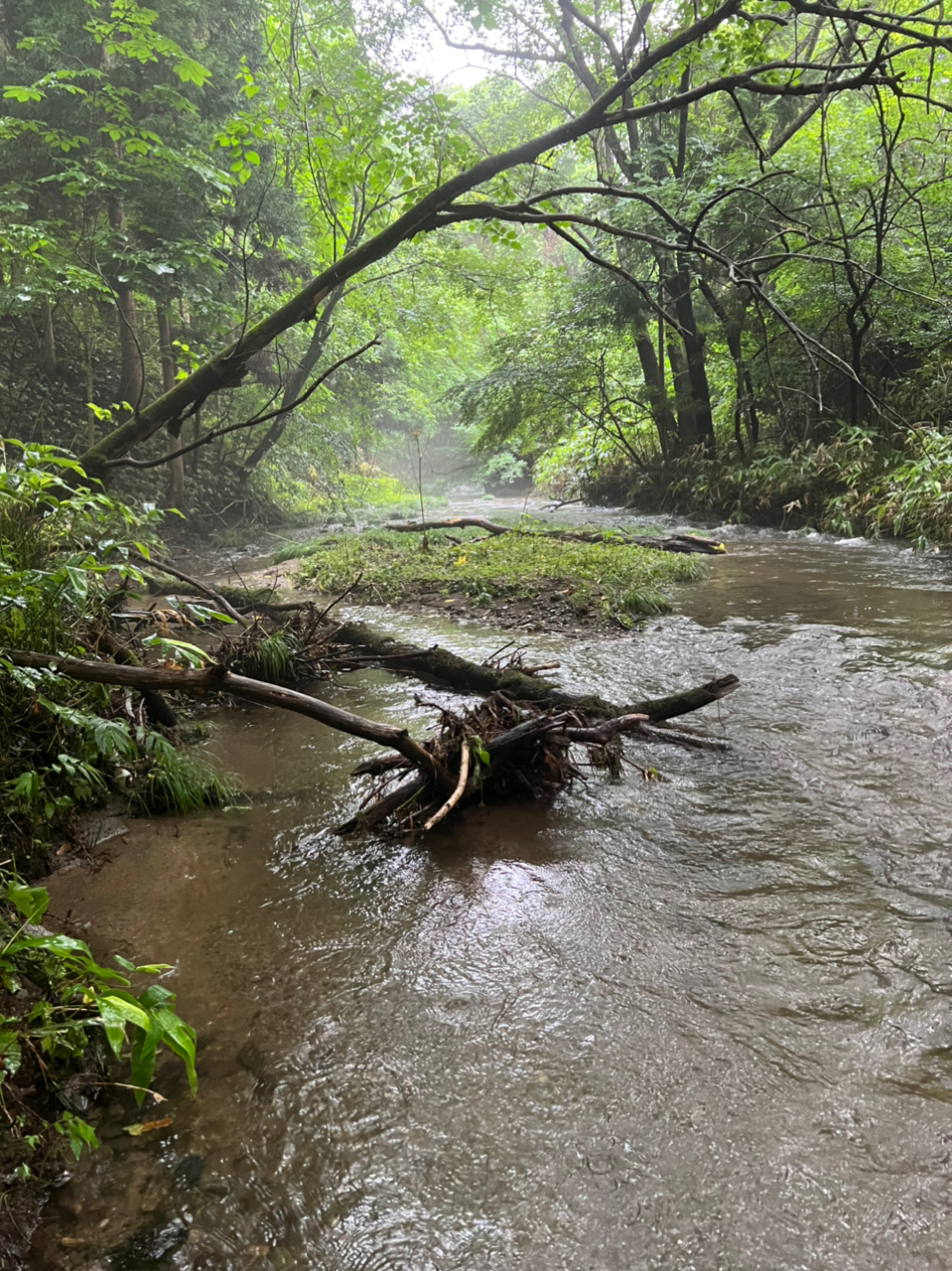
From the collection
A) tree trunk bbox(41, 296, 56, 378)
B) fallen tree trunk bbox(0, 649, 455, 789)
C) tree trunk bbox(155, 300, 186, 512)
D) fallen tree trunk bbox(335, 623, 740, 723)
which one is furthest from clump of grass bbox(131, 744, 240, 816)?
tree trunk bbox(41, 296, 56, 378)

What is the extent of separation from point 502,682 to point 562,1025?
2876 millimetres

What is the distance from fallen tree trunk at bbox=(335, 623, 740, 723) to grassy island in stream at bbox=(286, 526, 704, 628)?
2.80ft

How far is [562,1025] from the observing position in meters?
2.15

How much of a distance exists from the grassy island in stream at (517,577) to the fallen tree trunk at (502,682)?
0.85 meters

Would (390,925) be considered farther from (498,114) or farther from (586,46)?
(498,114)

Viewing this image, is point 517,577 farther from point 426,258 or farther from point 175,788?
point 426,258

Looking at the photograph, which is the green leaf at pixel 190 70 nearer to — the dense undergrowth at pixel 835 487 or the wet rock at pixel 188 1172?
the dense undergrowth at pixel 835 487

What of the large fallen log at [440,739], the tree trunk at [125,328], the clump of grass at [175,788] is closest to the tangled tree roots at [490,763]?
the large fallen log at [440,739]

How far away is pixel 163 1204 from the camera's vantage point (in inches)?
62.4

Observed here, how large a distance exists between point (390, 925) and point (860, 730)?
3159 millimetres

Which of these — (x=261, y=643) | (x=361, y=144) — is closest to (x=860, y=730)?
(x=261, y=643)

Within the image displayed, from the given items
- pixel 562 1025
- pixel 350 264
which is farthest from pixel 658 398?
pixel 562 1025

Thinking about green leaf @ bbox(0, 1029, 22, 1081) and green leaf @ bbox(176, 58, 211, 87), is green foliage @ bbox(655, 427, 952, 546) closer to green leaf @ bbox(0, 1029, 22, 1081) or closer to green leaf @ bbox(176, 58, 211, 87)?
green leaf @ bbox(0, 1029, 22, 1081)

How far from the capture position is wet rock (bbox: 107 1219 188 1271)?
145 centimetres
